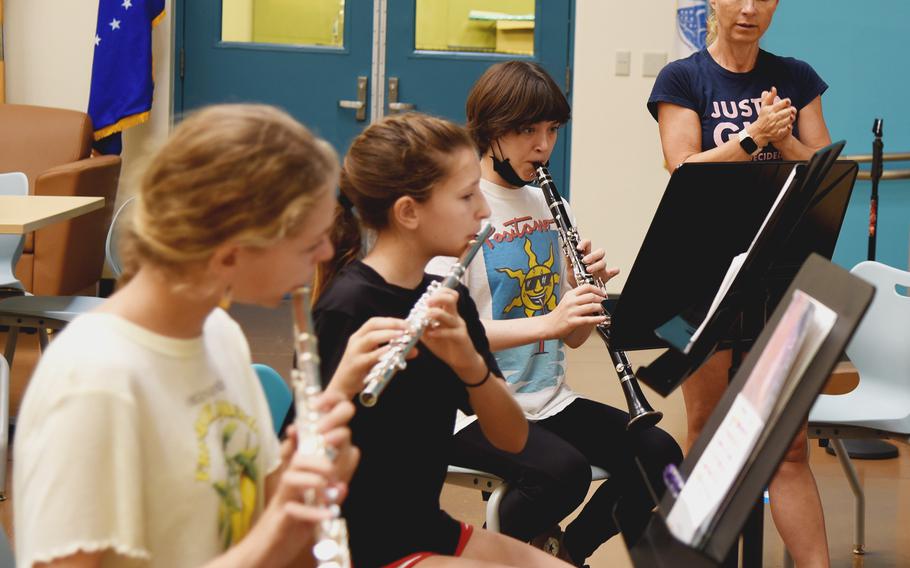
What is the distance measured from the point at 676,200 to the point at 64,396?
110 cm

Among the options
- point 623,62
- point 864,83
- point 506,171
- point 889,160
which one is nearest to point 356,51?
point 623,62

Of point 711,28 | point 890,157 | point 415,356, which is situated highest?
point 711,28

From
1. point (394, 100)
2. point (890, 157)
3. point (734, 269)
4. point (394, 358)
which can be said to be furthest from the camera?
point (394, 100)

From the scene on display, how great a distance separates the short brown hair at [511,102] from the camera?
2109 millimetres

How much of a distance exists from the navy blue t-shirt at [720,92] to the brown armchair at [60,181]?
2.54 metres

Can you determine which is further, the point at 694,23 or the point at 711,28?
the point at 694,23

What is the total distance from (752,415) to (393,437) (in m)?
0.57

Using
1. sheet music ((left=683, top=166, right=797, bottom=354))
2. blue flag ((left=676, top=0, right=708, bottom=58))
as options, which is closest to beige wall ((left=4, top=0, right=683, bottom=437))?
blue flag ((left=676, top=0, right=708, bottom=58))

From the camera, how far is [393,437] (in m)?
1.58

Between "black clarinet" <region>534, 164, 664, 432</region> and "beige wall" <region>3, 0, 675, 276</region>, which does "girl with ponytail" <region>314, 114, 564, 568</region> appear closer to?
"black clarinet" <region>534, 164, 664, 432</region>

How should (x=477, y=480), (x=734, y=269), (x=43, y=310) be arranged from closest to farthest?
(x=734, y=269), (x=477, y=480), (x=43, y=310)

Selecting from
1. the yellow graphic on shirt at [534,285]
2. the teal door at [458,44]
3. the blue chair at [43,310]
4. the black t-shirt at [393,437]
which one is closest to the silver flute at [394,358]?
the black t-shirt at [393,437]

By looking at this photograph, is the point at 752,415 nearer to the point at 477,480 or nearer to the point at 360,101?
the point at 477,480

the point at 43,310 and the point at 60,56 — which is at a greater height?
the point at 60,56
